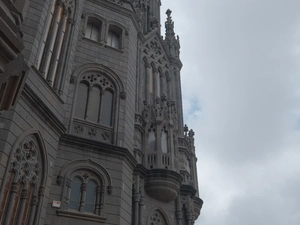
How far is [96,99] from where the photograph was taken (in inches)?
704

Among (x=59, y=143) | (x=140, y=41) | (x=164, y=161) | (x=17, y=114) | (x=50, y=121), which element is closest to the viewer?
(x=17, y=114)

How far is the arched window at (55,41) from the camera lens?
15.1 metres

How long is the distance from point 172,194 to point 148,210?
5.44 ft

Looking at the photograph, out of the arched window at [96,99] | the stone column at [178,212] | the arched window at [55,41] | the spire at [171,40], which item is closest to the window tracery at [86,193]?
the arched window at [96,99]

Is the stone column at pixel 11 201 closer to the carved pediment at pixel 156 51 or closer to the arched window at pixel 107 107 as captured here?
the arched window at pixel 107 107

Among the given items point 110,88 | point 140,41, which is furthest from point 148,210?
point 140,41

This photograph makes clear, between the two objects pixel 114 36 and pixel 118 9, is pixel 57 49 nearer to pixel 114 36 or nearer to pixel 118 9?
pixel 114 36

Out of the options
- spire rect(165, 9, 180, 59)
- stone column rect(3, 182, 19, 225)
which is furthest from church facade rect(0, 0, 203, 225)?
spire rect(165, 9, 180, 59)

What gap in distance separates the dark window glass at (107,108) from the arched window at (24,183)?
467 cm

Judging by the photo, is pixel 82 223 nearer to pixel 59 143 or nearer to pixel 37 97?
pixel 59 143

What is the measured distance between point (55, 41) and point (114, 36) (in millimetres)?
5389

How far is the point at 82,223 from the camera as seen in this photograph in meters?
13.7

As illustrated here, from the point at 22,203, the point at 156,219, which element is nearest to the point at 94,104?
the point at 22,203

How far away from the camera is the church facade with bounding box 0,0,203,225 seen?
11.7m
